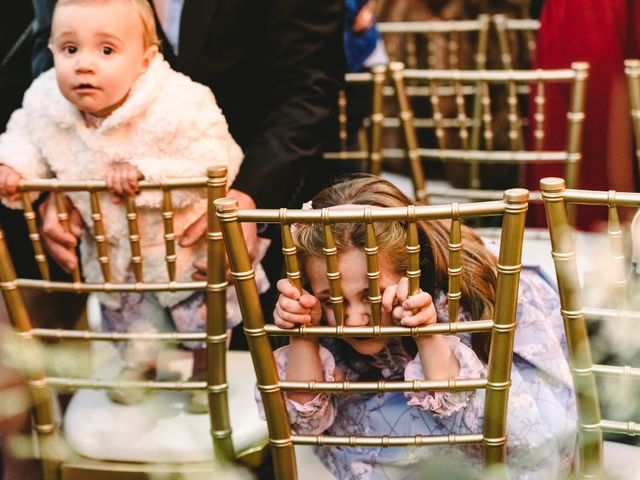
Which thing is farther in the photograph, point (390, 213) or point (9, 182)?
point (9, 182)

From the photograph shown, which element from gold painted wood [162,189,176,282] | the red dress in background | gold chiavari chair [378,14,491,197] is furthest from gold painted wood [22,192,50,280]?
gold chiavari chair [378,14,491,197]

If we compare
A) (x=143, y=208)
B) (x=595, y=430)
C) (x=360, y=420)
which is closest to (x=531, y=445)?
(x=595, y=430)

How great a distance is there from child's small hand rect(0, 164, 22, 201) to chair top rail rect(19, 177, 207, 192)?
5 centimetres

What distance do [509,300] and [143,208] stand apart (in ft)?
2.53

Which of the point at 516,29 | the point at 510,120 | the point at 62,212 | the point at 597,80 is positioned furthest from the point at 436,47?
the point at 62,212

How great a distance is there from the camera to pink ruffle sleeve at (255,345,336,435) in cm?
135

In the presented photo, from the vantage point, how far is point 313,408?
1.35m

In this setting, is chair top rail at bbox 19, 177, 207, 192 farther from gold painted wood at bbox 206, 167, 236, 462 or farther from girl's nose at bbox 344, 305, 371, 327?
girl's nose at bbox 344, 305, 371, 327

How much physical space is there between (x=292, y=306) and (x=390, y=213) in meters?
0.20

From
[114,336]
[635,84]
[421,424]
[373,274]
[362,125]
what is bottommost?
[421,424]

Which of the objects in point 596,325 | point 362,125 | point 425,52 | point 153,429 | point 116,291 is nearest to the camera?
point 596,325

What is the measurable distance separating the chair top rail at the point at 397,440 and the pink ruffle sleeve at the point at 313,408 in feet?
0.17

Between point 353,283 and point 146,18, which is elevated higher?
point 146,18

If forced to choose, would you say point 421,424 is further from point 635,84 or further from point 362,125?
point 362,125
